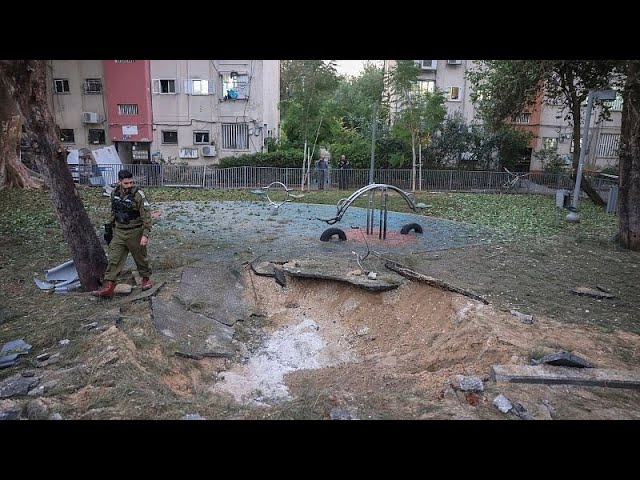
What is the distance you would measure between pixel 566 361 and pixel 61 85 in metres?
28.7

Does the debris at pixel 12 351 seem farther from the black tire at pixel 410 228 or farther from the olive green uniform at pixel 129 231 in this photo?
the black tire at pixel 410 228

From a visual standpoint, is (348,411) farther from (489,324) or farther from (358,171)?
(358,171)

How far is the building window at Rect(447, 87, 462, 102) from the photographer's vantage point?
28.5 m

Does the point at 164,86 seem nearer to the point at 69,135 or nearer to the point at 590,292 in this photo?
the point at 69,135

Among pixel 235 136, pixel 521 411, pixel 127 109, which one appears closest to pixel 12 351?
pixel 521 411

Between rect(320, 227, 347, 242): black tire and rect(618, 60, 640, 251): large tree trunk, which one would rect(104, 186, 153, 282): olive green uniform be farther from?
rect(618, 60, 640, 251): large tree trunk

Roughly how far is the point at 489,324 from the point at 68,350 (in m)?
5.26

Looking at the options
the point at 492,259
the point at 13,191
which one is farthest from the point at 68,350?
the point at 13,191

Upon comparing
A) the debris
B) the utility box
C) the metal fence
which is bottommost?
the debris

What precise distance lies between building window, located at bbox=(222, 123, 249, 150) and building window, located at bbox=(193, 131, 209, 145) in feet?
3.05

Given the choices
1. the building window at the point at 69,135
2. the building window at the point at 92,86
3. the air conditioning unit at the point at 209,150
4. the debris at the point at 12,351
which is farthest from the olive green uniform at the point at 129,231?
the building window at the point at 69,135

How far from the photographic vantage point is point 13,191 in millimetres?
18000

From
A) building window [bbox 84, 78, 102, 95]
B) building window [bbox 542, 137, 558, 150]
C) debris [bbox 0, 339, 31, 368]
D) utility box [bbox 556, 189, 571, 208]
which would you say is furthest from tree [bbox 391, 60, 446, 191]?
debris [bbox 0, 339, 31, 368]

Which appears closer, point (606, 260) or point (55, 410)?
point (55, 410)
